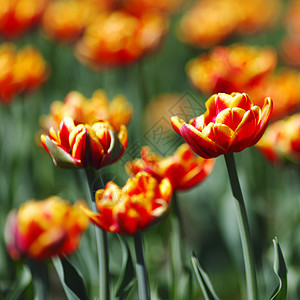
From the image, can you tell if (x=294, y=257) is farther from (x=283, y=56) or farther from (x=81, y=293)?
(x=283, y=56)

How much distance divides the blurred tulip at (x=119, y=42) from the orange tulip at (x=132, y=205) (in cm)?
109

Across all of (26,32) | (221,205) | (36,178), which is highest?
(26,32)

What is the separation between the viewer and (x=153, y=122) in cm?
197

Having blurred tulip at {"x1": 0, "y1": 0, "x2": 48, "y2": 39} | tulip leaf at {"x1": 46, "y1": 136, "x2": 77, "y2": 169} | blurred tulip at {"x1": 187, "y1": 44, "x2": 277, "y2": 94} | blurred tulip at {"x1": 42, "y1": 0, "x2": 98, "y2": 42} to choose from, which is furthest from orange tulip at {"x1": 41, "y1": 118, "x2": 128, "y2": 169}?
blurred tulip at {"x1": 42, "y1": 0, "x2": 98, "y2": 42}

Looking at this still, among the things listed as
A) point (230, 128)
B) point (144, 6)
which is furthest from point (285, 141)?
point (144, 6)

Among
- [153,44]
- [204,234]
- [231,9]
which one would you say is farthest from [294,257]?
[231,9]

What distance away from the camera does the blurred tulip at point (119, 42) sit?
1844 millimetres

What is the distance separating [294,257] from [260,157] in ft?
2.25

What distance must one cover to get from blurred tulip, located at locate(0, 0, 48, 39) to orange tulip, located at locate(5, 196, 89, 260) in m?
1.23

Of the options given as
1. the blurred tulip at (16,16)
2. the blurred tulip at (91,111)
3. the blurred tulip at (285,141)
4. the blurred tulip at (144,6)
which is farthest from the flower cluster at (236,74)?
the blurred tulip at (144,6)

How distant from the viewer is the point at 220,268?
161cm

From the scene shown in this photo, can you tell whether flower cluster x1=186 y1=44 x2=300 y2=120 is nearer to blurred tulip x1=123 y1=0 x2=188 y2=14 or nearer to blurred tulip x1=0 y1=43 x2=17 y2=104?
blurred tulip x1=0 y1=43 x2=17 y2=104

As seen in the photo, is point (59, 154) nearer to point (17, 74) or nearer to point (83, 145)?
point (83, 145)

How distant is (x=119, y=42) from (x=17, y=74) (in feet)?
1.38
